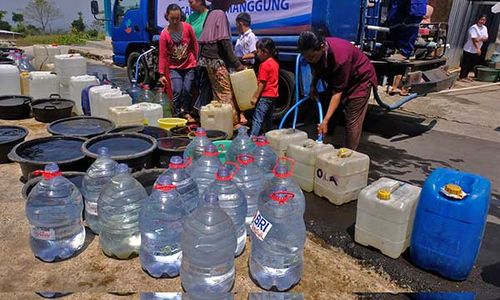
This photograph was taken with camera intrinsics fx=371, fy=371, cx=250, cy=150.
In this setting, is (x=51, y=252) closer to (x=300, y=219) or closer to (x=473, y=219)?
(x=300, y=219)

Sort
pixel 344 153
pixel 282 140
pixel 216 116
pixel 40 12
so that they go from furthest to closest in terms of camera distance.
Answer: pixel 40 12 → pixel 216 116 → pixel 282 140 → pixel 344 153

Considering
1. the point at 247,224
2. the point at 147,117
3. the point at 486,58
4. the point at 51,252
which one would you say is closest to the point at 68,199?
the point at 51,252

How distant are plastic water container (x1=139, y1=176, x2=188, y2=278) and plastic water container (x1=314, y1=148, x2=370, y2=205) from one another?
167cm

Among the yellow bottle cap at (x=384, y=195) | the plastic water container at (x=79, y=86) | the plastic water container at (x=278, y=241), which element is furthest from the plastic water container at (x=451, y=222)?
the plastic water container at (x=79, y=86)

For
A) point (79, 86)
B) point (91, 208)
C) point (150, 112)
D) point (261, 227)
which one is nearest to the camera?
point (261, 227)

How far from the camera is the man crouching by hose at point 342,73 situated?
3.69m

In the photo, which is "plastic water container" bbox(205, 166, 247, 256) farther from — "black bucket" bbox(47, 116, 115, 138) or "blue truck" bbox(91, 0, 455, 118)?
"blue truck" bbox(91, 0, 455, 118)

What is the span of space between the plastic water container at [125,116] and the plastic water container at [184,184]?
2.33m

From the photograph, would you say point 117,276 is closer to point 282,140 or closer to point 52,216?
point 52,216

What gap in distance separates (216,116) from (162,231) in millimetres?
2945

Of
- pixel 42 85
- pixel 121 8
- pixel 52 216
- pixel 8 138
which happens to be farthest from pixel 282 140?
pixel 121 8

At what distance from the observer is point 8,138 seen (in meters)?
4.55

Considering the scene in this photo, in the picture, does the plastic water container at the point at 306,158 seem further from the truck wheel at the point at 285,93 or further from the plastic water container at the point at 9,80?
the plastic water container at the point at 9,80

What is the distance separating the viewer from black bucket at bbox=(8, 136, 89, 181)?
346 centimetres
